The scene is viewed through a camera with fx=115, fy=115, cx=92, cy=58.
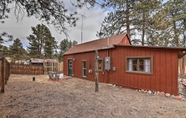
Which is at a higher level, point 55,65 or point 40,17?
point 40,17

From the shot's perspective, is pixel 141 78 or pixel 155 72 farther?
pixel 141 78

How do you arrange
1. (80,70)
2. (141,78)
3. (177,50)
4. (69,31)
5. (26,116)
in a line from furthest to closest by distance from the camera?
(80,70) → (141,78) → (177,50) → (69,31) → (26,116)

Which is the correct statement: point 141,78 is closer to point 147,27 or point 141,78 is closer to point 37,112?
point 37,112

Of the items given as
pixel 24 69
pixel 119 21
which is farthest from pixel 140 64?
pixel 24 69

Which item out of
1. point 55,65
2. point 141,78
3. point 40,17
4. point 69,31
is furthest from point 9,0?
Answer: point 55,65

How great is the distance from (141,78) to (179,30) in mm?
11707

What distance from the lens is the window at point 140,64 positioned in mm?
6367

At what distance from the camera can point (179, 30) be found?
1409cm

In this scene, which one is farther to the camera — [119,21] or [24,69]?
[24,69]

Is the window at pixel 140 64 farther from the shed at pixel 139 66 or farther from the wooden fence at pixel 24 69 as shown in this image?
the wooden fence at pixel 24 69

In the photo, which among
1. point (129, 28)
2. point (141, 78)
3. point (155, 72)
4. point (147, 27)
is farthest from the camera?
point (129, 28)

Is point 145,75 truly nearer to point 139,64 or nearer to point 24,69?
point 139,64

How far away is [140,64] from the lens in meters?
6.77

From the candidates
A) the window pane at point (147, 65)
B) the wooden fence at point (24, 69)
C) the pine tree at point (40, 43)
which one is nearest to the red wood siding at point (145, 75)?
the window pane at point (147, 65)
